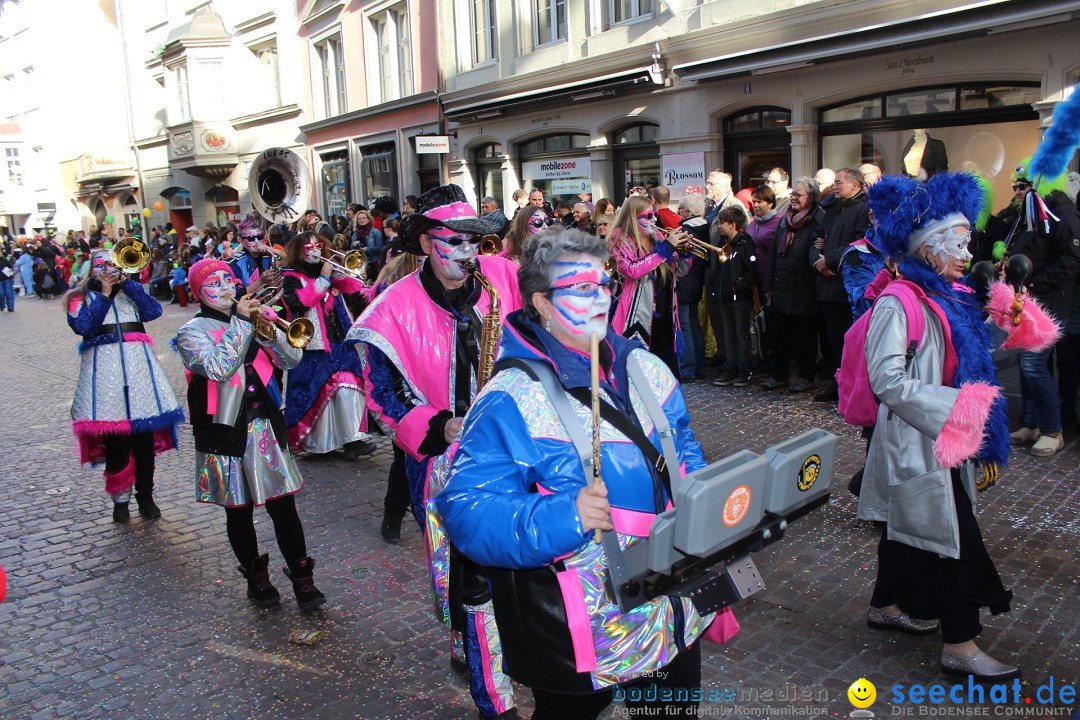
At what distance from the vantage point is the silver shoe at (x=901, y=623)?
380 cm

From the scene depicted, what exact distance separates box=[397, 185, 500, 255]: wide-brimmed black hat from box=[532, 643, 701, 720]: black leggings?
1819 millimetres

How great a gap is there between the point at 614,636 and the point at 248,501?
266cm

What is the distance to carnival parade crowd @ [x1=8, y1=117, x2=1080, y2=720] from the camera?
7.11 feet

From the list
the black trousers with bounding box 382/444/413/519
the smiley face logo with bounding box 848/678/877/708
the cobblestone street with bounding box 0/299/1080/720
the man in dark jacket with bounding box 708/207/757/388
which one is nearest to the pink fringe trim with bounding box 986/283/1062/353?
the cobblestone street with bounding box 0/299/1080/720

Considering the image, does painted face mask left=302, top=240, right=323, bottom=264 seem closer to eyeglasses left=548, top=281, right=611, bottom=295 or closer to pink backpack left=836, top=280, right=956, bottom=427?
pink backpack left=836, top=280, right=956, bottom=427

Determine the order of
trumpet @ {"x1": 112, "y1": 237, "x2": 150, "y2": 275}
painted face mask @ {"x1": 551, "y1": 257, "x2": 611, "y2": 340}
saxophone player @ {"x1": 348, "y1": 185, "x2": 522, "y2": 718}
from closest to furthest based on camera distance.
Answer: painted face mask @ {"x1": 551, "y1": 257, "x2": 611, "y2": 340}, saxophone player @ {"x1": 348, "y1": 185, "x2": 522, "y2": 718}, trumpet @ {"x1": 112, "y1": 237, "x2": 150, "y2": 275}

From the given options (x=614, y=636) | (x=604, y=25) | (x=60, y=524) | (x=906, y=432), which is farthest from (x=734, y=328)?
(x=604, y=25)

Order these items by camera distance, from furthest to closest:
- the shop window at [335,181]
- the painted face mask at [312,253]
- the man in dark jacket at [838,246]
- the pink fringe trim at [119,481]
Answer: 1. the shop window at [335,181]
2. the man in dark jacket at [838,246]
3. the painted face mask at [312,253]
4. the pink fringe trim at [119,481]

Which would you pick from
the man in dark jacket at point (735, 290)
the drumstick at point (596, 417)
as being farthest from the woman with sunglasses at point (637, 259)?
the drumstick at point (596, 417)

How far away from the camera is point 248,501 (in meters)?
4.28

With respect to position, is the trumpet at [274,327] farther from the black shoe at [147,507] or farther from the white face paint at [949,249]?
the white face paint at [949,249]

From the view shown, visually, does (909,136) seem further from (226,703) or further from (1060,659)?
(226,703)

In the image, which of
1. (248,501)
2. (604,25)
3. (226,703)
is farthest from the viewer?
(604,25)

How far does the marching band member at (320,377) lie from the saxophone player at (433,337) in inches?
133
